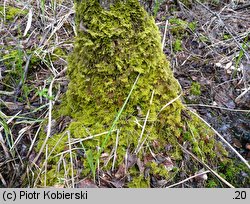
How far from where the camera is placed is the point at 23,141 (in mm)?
1681

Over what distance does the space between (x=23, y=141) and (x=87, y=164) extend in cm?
48

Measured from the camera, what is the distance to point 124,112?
1535mm

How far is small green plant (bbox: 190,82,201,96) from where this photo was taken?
2.08 meters

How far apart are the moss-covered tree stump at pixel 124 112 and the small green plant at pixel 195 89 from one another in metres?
0.48

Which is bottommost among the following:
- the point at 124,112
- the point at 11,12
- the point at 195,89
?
the point at 195,89

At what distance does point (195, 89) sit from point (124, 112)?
77cm

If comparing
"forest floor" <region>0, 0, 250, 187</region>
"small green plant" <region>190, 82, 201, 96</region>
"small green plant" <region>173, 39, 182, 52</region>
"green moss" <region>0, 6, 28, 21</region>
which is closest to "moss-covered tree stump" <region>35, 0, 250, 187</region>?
"forest floor" <region>0, 0, 250, 187</region>

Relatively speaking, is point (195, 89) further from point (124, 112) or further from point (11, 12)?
point (11, 12)

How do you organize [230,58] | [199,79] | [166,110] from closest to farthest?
[166,110]
[199,79]
[230,58]

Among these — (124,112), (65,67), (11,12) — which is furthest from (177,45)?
(11,12)
